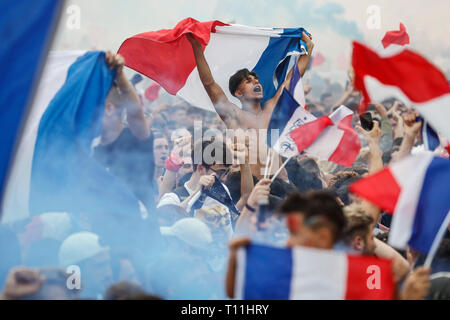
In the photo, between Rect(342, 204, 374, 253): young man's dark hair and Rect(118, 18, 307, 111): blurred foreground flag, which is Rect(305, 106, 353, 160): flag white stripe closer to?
Rect(342, 204, 374, 253): young man's dark hair

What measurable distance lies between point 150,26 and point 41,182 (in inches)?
181

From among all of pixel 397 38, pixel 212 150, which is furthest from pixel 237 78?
pixel 397 38

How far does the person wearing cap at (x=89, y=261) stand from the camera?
9.34 feet

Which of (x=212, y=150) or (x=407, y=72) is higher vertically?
(x=407, y=72)

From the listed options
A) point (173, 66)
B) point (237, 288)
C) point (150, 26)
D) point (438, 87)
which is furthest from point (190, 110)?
point (237, 288)

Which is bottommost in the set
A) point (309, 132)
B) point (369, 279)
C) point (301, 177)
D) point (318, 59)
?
point (369, 279)

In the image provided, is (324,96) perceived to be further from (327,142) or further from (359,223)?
(359,223)

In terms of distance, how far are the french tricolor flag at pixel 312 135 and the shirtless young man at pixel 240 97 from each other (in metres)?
0.34

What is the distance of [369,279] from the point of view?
2.38 metres

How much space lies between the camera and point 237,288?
2156 mm

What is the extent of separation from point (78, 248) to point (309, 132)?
172 centimetres

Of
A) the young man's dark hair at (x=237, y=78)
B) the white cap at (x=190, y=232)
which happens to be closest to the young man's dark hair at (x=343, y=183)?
the young man's dark hair at (x=237, y=78)

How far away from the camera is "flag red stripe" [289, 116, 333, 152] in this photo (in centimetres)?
367

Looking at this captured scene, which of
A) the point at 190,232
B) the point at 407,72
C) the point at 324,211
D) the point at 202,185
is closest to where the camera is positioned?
the point at 324,211
